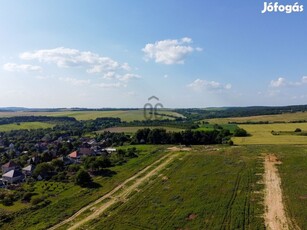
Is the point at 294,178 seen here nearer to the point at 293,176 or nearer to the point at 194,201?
the point at 293,176

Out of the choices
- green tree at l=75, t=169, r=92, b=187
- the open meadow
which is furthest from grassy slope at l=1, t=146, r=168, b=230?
the open meadow

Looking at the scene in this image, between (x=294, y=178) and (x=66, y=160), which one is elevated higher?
(x=294, y=178)

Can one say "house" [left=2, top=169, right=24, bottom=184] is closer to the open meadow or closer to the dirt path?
the open meadow

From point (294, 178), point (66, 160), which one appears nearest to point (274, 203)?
point (294, 178)

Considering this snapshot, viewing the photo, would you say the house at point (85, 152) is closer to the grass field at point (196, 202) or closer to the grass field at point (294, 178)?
the grass field at point (196, 202)

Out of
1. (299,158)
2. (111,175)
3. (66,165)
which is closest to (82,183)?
(111,175)

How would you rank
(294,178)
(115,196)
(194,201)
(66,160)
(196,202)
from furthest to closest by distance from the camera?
1. (66,160)
2. (294,178)
3. (115,196)
4. (194,201)
5. (196,202)

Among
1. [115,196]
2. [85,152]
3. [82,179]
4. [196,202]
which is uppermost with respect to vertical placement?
[85,152]
